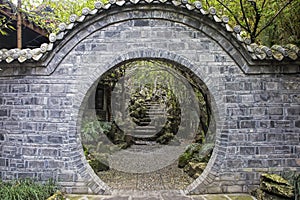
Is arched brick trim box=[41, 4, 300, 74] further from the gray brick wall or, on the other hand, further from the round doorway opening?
the round doorway opening

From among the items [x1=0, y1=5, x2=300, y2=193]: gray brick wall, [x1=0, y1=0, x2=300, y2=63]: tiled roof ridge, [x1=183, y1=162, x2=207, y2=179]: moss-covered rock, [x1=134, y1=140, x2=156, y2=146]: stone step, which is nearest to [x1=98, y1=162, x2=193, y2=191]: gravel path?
[x1=183, y1=162, x2=207, y2=179]: moss-covered rock

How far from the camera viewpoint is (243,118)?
4699mm

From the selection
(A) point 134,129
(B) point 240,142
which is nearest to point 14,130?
(B) point 240,142

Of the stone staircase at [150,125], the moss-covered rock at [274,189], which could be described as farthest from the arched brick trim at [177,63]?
the stone staircase at [150,125]

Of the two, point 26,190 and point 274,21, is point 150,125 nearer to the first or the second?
point 274,21

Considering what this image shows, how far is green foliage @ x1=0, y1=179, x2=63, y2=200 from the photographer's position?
3.94m

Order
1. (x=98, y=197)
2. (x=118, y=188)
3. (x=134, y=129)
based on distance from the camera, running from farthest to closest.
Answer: (x=134, y=129) < (x=118, y=188) < (x=98, y=197)

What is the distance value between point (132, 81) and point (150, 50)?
707cm

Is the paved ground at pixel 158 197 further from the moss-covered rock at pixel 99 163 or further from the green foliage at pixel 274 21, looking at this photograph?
the green foliage at pixel 274 21

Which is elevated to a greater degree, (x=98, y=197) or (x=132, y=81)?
(x=132, y=81)

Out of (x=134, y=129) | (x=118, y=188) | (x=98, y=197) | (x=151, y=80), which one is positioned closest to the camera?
(x=98, y=197)

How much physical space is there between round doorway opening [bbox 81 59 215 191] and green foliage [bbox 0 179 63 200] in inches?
58.1

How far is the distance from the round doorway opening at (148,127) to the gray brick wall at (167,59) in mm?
421

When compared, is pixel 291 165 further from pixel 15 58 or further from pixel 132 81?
pixel 132 81
